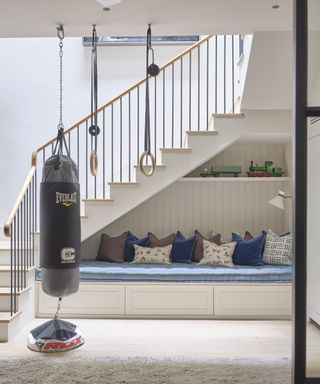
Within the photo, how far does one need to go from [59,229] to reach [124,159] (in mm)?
2719

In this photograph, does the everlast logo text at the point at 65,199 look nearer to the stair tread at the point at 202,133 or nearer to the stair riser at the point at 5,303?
the stair riser at the point at 5,303

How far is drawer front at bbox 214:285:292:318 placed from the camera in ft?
15.6

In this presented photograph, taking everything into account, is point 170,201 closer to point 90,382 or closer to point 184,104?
point 184,104

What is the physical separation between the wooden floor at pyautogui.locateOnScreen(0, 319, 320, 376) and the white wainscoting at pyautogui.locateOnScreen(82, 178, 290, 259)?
5.53ft

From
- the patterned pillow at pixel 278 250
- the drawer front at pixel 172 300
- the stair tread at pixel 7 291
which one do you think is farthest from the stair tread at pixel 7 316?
the patterned pillow at pixel 278 250

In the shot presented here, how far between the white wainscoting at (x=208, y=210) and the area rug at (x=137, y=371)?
8.96ft

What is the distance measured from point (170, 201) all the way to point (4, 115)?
9.39 ft

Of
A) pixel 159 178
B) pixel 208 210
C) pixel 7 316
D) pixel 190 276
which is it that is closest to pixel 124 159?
pixel 159 178

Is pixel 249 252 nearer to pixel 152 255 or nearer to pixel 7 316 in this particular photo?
pixel 152 255

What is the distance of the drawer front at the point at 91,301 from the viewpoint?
4.78 m

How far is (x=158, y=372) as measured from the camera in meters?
3.27

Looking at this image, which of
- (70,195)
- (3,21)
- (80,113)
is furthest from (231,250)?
(3,21)

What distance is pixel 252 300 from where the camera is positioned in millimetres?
4777

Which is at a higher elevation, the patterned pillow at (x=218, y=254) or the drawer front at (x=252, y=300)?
the patterned pillow at (x=218, y=254)
